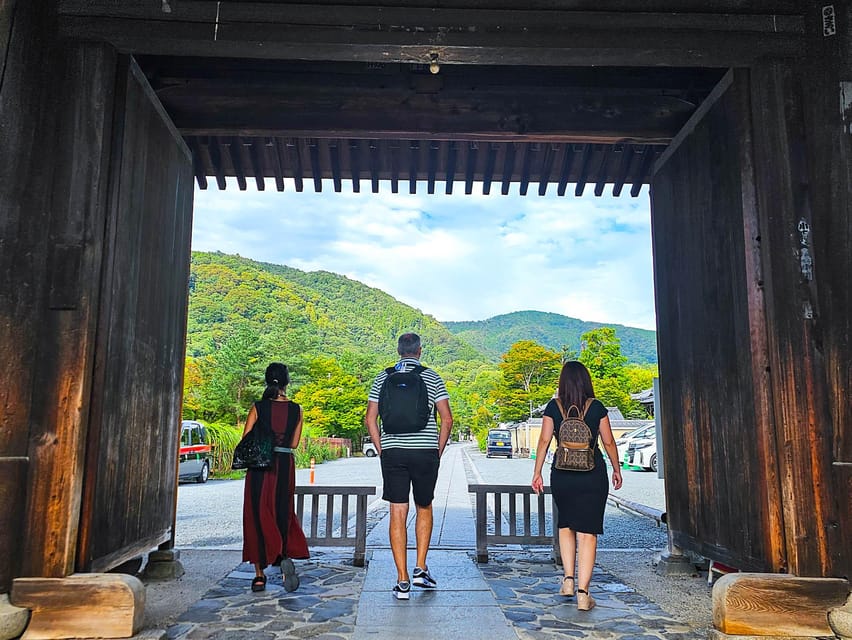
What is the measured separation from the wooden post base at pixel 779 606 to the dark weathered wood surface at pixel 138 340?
3.47 m

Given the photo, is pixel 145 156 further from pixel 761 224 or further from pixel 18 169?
pixel 761 224

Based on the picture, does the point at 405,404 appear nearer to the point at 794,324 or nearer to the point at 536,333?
the point at 794,324

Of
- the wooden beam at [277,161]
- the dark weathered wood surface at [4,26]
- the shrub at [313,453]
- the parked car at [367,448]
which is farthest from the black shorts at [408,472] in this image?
the parked car at [367,448]

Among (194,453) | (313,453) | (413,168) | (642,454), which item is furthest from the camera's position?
(313,453)

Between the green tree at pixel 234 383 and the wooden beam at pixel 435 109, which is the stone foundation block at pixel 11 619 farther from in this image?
the green tree at pixel 234 383

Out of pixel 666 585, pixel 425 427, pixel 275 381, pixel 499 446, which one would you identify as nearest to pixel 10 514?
pixel 275 381

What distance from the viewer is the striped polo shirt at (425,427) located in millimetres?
4516

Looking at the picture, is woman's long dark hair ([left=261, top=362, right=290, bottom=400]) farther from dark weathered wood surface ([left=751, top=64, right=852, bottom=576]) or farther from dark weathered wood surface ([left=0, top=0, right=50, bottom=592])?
dark weathered wood surface ([left=751, top=64, right=852, bottom=576])

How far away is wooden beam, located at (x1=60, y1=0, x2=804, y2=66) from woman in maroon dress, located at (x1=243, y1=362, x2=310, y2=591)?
224 centimetres

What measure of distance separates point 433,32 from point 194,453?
15.3 meters

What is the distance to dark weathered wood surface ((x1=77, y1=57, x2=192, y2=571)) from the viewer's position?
381 cm

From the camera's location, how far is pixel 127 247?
13.8 ft

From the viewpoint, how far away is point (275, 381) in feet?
15.9

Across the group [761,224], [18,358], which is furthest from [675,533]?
[18,358]
